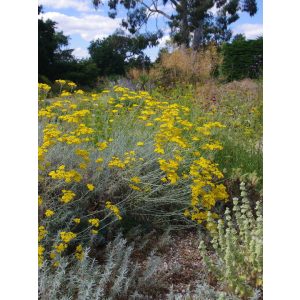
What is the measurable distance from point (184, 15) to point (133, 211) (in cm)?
137

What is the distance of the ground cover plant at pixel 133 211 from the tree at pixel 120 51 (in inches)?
17.2

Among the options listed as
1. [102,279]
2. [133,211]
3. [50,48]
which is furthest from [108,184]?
[50,48]

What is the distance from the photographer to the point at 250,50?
13.3ft

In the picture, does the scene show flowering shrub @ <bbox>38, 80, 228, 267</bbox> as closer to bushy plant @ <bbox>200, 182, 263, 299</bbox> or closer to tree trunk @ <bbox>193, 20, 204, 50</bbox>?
bushy plant @ <bbox>200, 182, 263, 299</bbox>

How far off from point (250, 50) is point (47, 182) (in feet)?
7.01

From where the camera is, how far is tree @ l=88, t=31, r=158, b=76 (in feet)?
10.9

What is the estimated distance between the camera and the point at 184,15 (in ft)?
11.0

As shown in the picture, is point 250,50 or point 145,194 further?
point 250,50

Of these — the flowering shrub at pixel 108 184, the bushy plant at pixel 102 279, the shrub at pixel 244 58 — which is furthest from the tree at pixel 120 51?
the bushy plant at pixel 102 279

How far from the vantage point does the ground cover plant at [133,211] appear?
2398 mm
